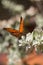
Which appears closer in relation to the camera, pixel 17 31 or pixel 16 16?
pixel 17 31

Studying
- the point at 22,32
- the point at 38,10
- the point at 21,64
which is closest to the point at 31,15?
the point at 38,10

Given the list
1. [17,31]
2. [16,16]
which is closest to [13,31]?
[17,31]

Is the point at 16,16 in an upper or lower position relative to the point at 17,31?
upper

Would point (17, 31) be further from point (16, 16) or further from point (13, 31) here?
point (16, 16)

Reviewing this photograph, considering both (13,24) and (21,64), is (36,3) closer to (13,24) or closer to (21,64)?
(13,24)

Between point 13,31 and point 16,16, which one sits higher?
point 16,16

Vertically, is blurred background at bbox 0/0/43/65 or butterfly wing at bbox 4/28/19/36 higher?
blurred background at bbox 0/0/43/65

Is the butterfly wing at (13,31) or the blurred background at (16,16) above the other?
the blurred background at (16,16)

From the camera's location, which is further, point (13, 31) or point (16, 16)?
point (16, 16)
